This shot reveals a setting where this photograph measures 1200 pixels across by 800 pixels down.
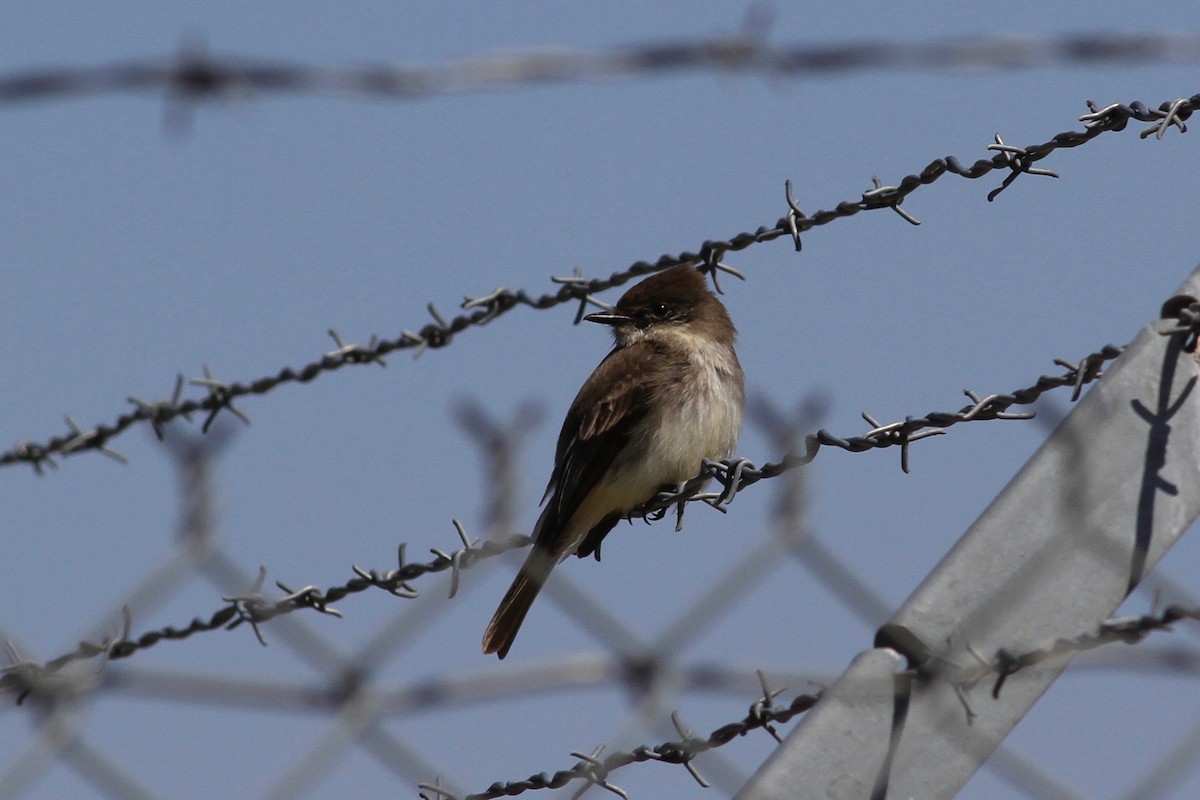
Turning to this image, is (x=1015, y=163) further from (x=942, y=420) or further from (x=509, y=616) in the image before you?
(x=509, y=616)

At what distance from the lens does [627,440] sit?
19.9 ft

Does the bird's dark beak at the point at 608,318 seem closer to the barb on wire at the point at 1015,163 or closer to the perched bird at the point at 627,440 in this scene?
the perched bird at the point at 627,440

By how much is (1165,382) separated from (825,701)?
79cm

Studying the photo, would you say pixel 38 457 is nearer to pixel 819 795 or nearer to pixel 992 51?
pixel 819 795

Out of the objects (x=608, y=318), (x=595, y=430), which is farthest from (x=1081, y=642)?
(x=608, y=318)

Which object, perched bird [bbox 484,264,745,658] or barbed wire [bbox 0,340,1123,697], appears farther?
perched bird [bbox 484,264,745,658]

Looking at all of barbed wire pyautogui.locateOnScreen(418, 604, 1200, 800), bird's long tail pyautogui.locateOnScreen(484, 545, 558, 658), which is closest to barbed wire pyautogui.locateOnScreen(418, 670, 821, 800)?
barbed wire pyautogui.locateOnScreen(418, 604, 1200, 800)

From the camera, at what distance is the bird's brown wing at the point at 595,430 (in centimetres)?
601

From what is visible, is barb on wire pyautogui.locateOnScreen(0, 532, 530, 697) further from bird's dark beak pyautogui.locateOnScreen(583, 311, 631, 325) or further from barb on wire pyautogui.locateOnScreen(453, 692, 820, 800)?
bird's dark beak pyautogui.locateOnScreen(583, 311, 631, 325)

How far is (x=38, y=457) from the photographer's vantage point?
5273mm

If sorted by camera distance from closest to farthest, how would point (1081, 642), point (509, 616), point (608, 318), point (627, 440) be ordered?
1. point (1081, 642)
2. point (509, 616)
3. point (627, 440)
4. point (608, 318)

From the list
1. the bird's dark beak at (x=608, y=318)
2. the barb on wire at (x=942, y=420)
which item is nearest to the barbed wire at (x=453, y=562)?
the barb on wire at (x=942, y=420)

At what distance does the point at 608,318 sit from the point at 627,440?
85cm

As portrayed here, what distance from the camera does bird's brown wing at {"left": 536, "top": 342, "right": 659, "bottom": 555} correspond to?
601 centimetres
